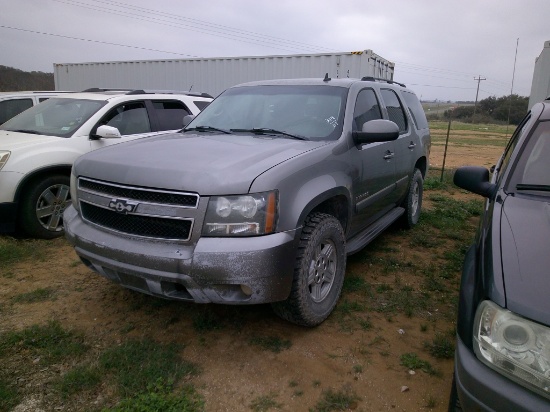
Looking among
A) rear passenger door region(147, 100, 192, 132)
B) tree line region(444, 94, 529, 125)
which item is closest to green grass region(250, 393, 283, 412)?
rear passenger door region(147, 100, 192, 132)

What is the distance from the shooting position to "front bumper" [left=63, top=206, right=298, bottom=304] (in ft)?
7.94

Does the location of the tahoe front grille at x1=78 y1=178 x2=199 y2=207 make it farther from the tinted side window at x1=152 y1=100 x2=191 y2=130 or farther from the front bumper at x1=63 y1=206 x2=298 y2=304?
the tinted side window at x1=152 y1=100 x2=191 y2=130

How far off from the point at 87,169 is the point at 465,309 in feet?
8.52

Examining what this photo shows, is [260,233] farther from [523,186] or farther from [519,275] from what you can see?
[523,186]

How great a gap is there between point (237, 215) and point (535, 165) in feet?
→ 5.86

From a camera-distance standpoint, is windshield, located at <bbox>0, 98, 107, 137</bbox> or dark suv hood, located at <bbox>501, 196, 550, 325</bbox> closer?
dark suv hood, located at <bbox>501, 196, 550, 325</bbox>

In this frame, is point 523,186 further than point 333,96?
No

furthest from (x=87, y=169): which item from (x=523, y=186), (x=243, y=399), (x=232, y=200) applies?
(x=523, y=186)

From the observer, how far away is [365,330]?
3094 mm

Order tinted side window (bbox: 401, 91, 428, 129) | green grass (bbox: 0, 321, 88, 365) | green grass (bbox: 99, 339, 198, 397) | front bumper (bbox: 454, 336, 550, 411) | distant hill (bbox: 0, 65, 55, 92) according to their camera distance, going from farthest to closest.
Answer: distant hill (bbox: 0, 65, 55, 92)
tinted side window (bbox: 401, 91, 428, 129)
green grass (bbox: 0, 321, 88, 365)
green grass (bbox: 99, 339, 198, 397)
front bumper (bbox: 454, 336, 550, 411)

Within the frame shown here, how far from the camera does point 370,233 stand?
4020mm

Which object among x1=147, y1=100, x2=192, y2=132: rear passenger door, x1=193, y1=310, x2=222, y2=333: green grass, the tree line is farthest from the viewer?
the tree line

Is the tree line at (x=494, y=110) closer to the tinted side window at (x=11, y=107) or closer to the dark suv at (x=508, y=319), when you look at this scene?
the tinted side window at (x=11, y=107)

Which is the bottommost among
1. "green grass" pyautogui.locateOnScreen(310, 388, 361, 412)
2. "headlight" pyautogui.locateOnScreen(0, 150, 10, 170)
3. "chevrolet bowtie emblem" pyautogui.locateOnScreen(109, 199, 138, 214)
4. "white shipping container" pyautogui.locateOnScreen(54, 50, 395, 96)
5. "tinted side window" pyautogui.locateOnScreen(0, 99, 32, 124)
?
"green grass" pyautogui.locateOnScreen(310, 388, 361, 412)
